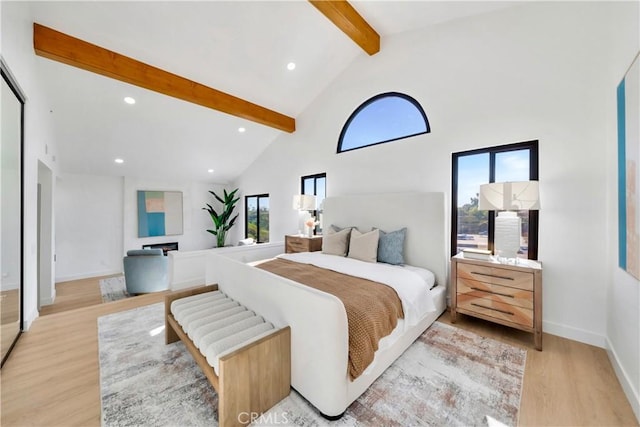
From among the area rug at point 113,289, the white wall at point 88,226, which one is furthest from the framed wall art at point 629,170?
the white wall at point 88,226

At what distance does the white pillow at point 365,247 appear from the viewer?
3117 mm

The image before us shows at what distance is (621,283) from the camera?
186 cm

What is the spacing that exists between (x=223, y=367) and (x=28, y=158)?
3.27 metres

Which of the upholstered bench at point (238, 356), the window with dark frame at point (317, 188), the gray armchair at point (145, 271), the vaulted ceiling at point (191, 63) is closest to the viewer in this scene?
the upholstered bench at point (238, 356)

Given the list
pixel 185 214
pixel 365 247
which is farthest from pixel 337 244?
pixel 185 214

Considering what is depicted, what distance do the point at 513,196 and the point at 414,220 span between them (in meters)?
1.11

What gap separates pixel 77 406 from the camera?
62.2 inches

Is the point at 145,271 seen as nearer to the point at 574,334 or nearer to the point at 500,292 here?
the point at 500,292

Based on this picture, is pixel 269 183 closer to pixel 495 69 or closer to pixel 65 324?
pixel 65 324

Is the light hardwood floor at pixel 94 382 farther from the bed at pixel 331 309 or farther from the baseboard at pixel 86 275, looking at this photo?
the baseboard at pixel 86 275

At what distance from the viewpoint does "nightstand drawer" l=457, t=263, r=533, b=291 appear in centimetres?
225

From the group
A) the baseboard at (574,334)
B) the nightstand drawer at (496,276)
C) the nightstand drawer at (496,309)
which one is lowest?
the baseboard at (574,334)

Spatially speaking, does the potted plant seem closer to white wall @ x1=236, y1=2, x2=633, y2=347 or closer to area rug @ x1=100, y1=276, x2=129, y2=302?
area rug @ x1=100, y1=276, x2=129, y2=302

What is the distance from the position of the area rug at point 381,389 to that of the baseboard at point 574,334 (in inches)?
24.6
